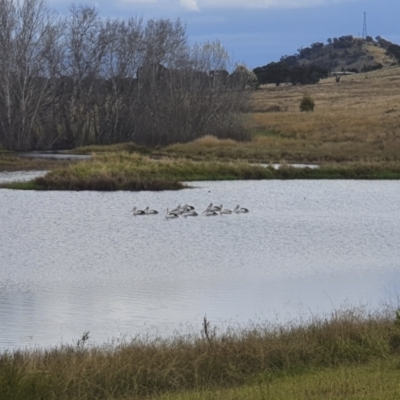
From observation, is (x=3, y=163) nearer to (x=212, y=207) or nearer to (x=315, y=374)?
(x=212, y=207)

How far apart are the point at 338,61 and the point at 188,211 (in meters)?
153

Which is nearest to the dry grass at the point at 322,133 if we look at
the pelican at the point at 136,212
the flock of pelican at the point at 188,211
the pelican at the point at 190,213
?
the flock of pelican at the point at 188,211

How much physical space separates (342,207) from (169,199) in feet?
22.0

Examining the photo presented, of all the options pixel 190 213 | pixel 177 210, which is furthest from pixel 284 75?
pixel 177 210

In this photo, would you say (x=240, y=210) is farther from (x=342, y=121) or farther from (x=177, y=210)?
(x=342, y=121)

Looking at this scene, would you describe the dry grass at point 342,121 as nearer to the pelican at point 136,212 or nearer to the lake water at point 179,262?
the lake water at point 179,262

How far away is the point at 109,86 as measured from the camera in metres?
72.8

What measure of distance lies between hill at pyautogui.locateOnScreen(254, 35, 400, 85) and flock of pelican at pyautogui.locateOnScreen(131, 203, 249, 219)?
103721mm

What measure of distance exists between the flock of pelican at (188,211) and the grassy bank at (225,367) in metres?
18.6

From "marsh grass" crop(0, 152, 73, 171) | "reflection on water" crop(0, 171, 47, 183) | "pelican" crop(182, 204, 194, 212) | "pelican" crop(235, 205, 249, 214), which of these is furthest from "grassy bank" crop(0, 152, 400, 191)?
"pelican" crop(182, 204, 194, 212)

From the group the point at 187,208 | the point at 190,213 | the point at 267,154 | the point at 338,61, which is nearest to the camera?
the point at 190,213

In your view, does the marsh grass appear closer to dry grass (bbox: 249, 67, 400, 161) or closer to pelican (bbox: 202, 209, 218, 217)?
dry grass (bbox: 249, 67, 400, 161)

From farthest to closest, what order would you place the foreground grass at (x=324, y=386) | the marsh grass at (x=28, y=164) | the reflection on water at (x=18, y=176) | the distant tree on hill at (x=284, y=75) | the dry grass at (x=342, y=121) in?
the distant tree on hill at (x=284, y=75)
the dry grass at (x=342, y=121)
the marsh grass at (x=28, y=164)
the reflection on water at (x=18, y=176)
the foreground grass at (x=324, y=386)

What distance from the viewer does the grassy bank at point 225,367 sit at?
29.2ft
